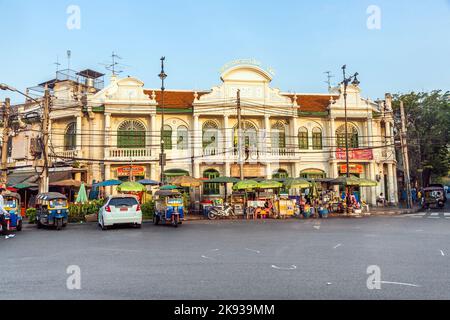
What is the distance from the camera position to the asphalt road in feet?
19.3

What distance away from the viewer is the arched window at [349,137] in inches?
1297

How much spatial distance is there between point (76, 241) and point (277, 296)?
30.4 feet

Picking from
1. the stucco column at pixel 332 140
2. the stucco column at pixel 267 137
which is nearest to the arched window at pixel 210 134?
the stucco column at pixel 267 137

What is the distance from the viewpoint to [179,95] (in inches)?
1268

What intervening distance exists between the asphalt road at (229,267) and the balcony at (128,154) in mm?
15793

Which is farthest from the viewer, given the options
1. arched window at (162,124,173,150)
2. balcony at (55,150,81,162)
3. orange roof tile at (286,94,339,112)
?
orange roof tile at (286,94,339,112)

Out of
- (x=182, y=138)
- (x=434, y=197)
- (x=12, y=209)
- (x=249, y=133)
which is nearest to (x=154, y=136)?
(x=182, y=138)

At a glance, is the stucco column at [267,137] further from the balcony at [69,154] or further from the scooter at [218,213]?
the balcony at [69,154]

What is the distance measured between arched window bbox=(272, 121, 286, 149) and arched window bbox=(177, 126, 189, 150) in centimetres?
751

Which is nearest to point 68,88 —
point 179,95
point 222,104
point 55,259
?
point 179,95

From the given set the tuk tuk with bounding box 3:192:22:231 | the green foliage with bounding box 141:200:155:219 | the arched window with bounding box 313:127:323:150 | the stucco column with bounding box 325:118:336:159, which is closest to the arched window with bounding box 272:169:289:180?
the arched window with bounding box 313:127:323:150

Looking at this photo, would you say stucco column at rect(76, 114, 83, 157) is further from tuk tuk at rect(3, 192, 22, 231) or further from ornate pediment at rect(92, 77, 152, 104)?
tuk tuk at rect(3, 192, 22, 231)

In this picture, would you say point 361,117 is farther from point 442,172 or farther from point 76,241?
point 76,241

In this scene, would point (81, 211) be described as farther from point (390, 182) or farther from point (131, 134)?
point (390, 182)
